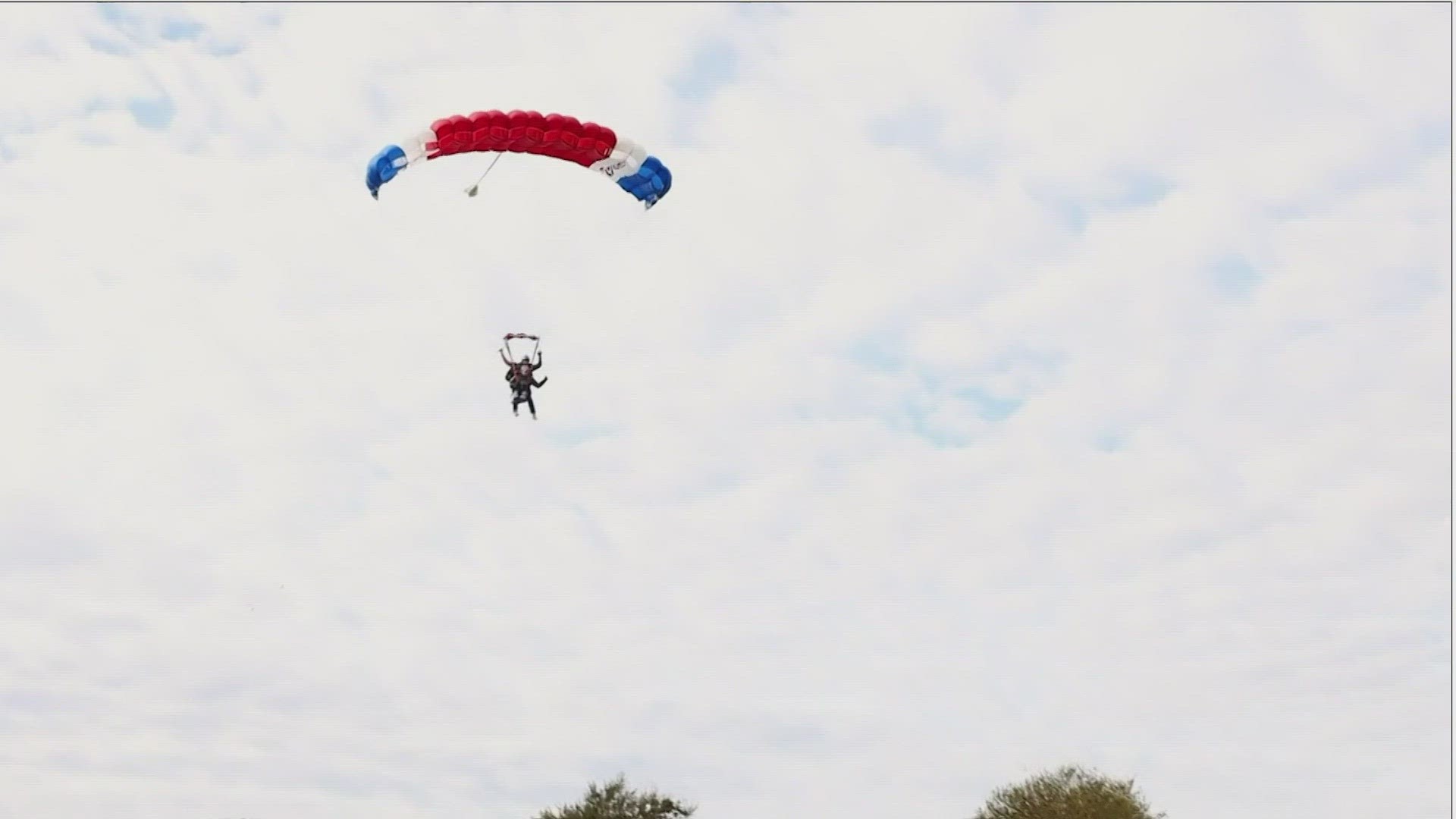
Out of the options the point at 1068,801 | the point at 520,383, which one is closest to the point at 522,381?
the point at 520,383

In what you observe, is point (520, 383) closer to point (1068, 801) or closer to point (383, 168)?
point (383, 168)

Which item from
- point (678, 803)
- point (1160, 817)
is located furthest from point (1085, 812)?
point (678, 803)

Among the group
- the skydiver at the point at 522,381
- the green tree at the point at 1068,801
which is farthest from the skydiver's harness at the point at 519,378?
the green tree at the point at 1068,801

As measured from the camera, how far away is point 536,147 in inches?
1524

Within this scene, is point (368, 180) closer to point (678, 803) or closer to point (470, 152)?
point (470, 152)

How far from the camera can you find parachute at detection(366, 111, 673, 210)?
3725 centimetres

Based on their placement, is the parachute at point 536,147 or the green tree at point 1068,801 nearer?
the parachute at point 536,147

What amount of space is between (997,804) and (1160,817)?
705 centimetres

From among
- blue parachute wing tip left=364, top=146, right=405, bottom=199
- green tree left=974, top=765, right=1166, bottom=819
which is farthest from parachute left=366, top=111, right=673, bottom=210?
green tree left=974, top=765, right=1166, bottom=819

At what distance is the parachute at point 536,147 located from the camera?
37250 mm

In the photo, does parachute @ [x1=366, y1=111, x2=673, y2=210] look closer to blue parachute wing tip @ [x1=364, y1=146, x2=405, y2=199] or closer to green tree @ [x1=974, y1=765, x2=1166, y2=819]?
blue parachute wing tip @ [x1=364, y1=146, x2=405, y2=199]

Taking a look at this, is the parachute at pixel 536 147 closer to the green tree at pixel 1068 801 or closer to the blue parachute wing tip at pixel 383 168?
the blue parachute wing tip at pixel 383 168

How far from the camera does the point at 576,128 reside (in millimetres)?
38781

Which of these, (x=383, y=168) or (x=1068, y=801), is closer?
(x=383, y=168)
